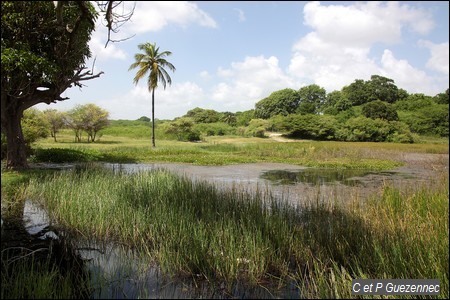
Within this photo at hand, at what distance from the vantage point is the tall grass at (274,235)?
169 inches

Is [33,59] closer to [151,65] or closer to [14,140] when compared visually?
[14,140]

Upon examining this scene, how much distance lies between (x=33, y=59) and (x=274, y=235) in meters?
10.4

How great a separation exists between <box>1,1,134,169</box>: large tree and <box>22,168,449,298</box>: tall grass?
576 cm

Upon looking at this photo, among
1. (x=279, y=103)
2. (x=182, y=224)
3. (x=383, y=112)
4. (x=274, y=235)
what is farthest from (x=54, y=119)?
(x=279, y=103)

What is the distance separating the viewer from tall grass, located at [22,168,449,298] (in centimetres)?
429

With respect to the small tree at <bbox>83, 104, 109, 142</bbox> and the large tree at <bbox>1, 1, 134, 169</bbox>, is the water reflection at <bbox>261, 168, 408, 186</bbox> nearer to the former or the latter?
the large tree at <bbox>1, 1, 134, 169</bbox>

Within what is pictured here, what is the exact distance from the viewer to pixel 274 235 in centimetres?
551

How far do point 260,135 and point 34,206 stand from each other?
165 feet

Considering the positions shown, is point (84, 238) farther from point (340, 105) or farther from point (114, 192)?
point (340, 105)

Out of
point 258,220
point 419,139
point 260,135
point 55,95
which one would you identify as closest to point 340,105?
point 260,135

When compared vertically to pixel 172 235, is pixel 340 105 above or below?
above

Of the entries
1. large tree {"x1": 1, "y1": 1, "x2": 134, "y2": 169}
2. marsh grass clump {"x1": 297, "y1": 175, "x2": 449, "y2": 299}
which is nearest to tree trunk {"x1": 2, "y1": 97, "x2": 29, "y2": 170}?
large tree {"x1": 1, "y1": 1, "x2": 134, "y2": 169}

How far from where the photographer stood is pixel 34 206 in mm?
8195

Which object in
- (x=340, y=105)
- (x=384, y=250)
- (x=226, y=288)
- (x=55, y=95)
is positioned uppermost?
(x=340, y=105)
